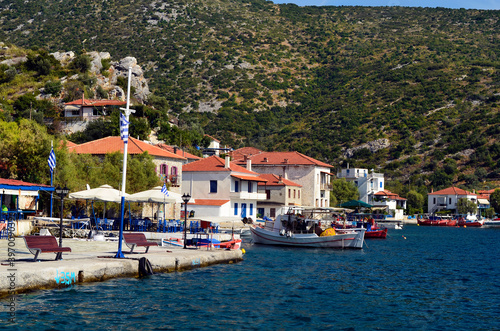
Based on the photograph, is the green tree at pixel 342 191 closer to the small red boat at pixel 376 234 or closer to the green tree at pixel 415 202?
the green tree at pixel 415 202

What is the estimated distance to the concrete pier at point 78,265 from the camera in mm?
16078

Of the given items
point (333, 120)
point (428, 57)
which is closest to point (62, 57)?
point (333, 120)

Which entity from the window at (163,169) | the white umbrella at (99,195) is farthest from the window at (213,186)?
the white umbrella at (99,195)

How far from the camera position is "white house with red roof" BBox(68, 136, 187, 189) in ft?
161

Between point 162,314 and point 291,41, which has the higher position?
point 291,41

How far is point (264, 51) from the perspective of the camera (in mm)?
158250

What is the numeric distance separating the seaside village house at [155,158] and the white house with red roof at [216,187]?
5581 millimetres

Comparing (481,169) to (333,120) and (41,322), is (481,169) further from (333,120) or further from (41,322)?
(41,322)

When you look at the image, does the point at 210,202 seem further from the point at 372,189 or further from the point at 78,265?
the point at 372,189

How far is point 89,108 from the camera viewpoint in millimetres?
74125

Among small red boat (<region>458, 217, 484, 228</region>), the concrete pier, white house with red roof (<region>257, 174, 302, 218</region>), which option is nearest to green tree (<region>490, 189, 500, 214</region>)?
small red boat (<region>458, 217, 484, 228</region>)

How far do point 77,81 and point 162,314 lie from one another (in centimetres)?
7464

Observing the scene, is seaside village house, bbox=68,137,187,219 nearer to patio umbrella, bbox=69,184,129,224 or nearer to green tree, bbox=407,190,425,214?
patio umbrella, bbox=69,184,129,224

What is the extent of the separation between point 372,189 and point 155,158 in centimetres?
6923
